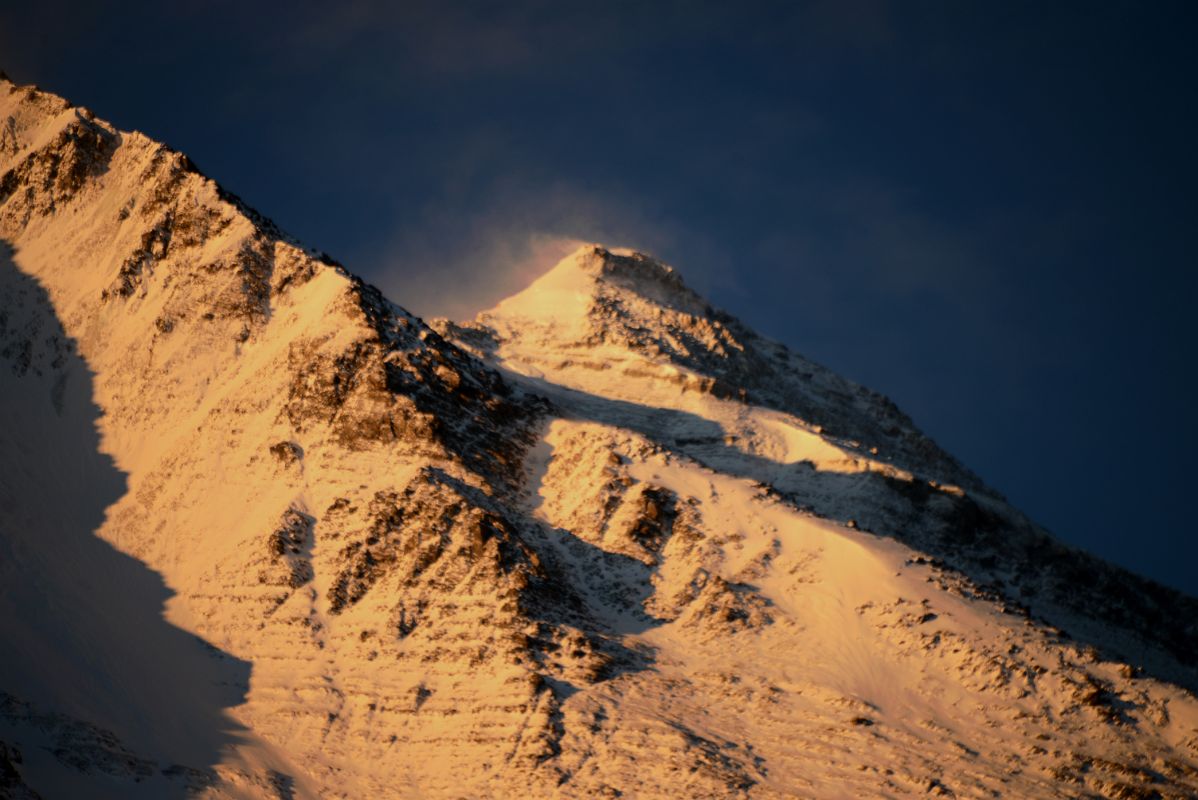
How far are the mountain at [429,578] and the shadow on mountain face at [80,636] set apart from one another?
16 cm

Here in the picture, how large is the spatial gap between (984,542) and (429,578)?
4291cm

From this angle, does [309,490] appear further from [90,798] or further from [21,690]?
[90,798]

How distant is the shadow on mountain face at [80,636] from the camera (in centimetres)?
3434

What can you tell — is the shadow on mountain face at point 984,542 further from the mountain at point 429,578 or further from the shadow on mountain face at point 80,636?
the shadow on mountain face at point 80,636

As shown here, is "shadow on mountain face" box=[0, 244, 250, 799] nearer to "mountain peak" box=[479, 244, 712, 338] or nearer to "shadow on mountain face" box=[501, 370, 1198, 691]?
"shadow on mountain face" box=[501, 370, 1198, 691]

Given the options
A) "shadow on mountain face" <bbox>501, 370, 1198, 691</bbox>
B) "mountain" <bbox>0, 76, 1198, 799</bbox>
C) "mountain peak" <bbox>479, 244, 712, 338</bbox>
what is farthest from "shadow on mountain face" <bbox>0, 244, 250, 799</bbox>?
"mountain peak" <bbox>479, 244, 712, 338</bbox>

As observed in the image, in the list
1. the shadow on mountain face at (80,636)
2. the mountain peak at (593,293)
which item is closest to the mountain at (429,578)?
the shadow on mountain face at (80,636)

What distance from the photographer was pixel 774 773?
38250 millimetres

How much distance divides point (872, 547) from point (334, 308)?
34245 mm

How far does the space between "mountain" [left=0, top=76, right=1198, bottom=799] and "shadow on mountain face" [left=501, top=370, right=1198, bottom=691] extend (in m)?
0.31

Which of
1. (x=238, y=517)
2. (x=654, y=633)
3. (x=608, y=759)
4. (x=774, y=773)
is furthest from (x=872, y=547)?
(x=238, y=517)

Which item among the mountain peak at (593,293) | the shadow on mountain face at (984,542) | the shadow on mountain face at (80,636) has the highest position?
the mountain peak at (593,293)

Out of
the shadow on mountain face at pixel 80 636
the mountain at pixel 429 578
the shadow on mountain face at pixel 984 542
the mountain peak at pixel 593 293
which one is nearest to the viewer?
the shadow on mountain face at pixel 80 636

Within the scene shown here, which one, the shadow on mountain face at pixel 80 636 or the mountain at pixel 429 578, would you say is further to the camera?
the mountain at pixel 429 578
